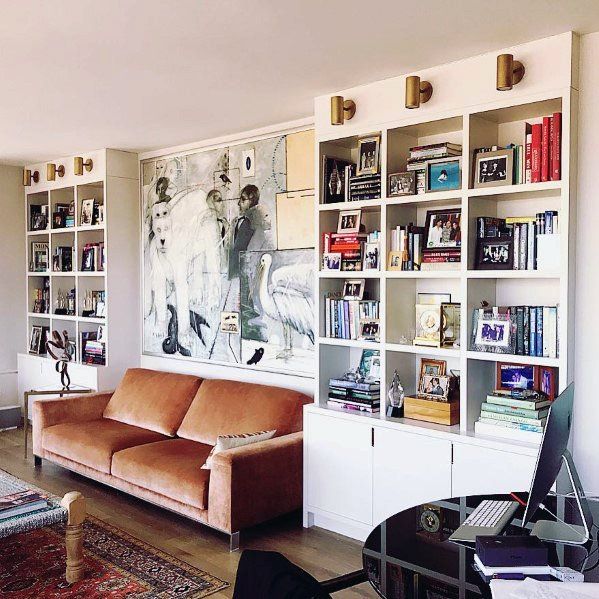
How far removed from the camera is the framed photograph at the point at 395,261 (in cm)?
367

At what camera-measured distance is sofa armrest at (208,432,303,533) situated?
3639mm

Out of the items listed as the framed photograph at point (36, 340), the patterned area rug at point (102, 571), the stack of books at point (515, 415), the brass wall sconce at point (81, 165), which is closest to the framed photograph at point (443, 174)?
the stack of books at point (515, 415)

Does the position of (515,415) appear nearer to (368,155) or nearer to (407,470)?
(407,470)

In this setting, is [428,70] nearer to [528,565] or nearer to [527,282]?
[527,282]

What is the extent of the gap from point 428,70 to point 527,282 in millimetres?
1192

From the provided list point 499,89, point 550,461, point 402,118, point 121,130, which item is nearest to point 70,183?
point 121,130

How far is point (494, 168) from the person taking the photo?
10.7 feet

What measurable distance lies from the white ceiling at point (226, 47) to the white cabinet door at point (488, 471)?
1.89 metres

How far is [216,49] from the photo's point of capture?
10.5 feet

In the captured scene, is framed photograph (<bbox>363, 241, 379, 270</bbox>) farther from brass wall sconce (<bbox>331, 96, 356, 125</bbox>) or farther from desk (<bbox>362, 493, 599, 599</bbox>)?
desk (<bbox>362, 493, 599, 599</bbox>)

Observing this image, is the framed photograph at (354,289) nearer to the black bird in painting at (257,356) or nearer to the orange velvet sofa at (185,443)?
the orange velvet sofa at (185,443)

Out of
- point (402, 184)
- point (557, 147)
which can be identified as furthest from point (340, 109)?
point (557, 147)

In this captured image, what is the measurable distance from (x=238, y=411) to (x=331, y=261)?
122 centimetres

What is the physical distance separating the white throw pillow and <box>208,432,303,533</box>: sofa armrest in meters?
0.07
